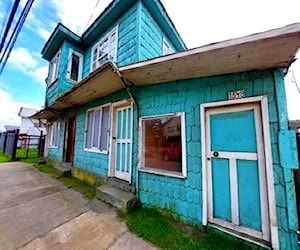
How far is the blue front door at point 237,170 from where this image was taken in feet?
7.47

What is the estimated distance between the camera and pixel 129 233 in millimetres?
2580

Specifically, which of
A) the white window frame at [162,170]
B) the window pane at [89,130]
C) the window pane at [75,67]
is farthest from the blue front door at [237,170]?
the window pane at [75,67]

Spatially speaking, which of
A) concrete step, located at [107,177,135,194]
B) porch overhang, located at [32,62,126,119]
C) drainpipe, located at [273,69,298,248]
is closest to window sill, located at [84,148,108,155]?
concrete step, located at [107,177,135,194]

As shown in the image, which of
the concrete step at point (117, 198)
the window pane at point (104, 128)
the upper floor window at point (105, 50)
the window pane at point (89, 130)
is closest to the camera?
the concrete step at point (117, 198)

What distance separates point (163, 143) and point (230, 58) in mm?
2070

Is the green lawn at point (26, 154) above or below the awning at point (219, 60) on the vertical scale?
below

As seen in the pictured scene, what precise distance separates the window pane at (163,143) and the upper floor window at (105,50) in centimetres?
290

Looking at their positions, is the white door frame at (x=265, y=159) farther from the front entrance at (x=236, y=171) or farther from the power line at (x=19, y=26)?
the power line at (x=19, y=26)

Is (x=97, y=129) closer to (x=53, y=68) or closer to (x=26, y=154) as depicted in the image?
(x=53, y=68)

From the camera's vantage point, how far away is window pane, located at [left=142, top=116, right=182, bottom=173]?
3.20 meters

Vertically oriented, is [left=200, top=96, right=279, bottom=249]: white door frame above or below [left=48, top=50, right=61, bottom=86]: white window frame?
below

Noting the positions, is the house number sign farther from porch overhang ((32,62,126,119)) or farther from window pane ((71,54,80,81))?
window pane ((71,54,80,81))

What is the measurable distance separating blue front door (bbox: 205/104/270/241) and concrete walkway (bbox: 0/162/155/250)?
1334 mm

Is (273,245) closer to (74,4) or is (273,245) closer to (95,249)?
(95,249)
